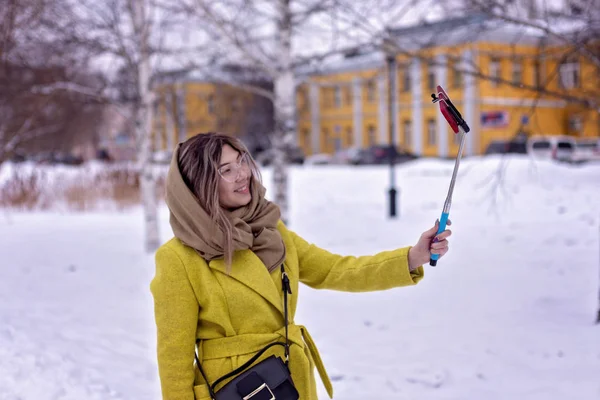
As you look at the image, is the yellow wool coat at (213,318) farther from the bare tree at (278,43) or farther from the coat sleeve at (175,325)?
the bare tree at (278,43)

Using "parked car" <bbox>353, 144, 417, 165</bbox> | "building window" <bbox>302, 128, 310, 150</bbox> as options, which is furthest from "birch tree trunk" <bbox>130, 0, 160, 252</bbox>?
"building window" <bbox>302, 128, 310, 150</bbox>

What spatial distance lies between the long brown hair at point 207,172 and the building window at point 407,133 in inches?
1570

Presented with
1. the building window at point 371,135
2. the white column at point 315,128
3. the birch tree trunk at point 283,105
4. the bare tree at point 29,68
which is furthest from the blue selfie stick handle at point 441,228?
the white column at point 315,128

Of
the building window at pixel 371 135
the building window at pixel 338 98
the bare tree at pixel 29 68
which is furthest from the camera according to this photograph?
the building window at pixel 338 98

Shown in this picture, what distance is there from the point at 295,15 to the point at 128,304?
5.15 metres

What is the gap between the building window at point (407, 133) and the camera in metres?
41.6

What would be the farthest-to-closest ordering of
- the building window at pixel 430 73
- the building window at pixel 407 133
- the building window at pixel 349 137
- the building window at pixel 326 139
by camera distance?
the building window at pixel 326 139 < the building window at pixel 349 137 < the building window at pixel 407 133 < the building window at pixel 430 73

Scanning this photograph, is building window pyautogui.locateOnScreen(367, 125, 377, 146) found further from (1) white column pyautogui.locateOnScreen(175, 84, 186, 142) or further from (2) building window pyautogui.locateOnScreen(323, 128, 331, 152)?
(1) white column pyautogui.locateOnScreen(175, 84, 186, 142)

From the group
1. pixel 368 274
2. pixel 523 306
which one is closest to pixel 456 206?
pixel 523 306

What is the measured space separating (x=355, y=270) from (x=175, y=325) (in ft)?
2.52

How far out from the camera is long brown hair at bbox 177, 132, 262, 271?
2346 mm

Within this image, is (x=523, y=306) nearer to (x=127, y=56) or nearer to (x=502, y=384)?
(x=502, y=384)

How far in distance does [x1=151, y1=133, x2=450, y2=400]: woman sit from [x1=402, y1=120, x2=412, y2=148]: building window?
130 feet

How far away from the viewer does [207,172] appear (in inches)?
93.7
